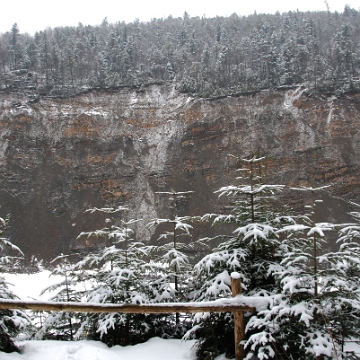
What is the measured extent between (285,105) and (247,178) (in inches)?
1349

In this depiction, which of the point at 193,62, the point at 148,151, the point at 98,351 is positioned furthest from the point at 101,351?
the point at 193,62

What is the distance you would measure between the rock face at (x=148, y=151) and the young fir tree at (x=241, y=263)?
73.4 feet

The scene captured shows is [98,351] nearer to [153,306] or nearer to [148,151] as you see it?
[153,306]

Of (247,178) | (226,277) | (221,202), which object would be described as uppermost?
(247,178)

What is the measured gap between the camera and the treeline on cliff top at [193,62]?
42.0 meters

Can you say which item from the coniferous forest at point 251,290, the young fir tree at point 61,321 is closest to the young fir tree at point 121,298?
the coniferous forest at point 251,290

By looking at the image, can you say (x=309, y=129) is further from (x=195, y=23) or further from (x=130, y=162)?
(x=195, y=23)

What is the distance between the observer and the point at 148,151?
37.8 metres

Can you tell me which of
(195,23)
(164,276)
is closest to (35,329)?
(164,276)

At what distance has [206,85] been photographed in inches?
1635

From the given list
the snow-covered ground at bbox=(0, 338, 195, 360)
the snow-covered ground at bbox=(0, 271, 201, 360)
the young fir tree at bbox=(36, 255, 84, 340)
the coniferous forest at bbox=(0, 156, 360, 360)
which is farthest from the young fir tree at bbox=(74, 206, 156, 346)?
the snow-covered ground at bbox=(0, 338, 195, 360)

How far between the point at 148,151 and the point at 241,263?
108 feet

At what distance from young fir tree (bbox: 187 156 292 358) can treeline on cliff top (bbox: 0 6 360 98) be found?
36.0 meters

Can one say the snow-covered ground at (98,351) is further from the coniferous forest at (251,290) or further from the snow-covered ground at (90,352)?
the coniferous forest at (251,290)
